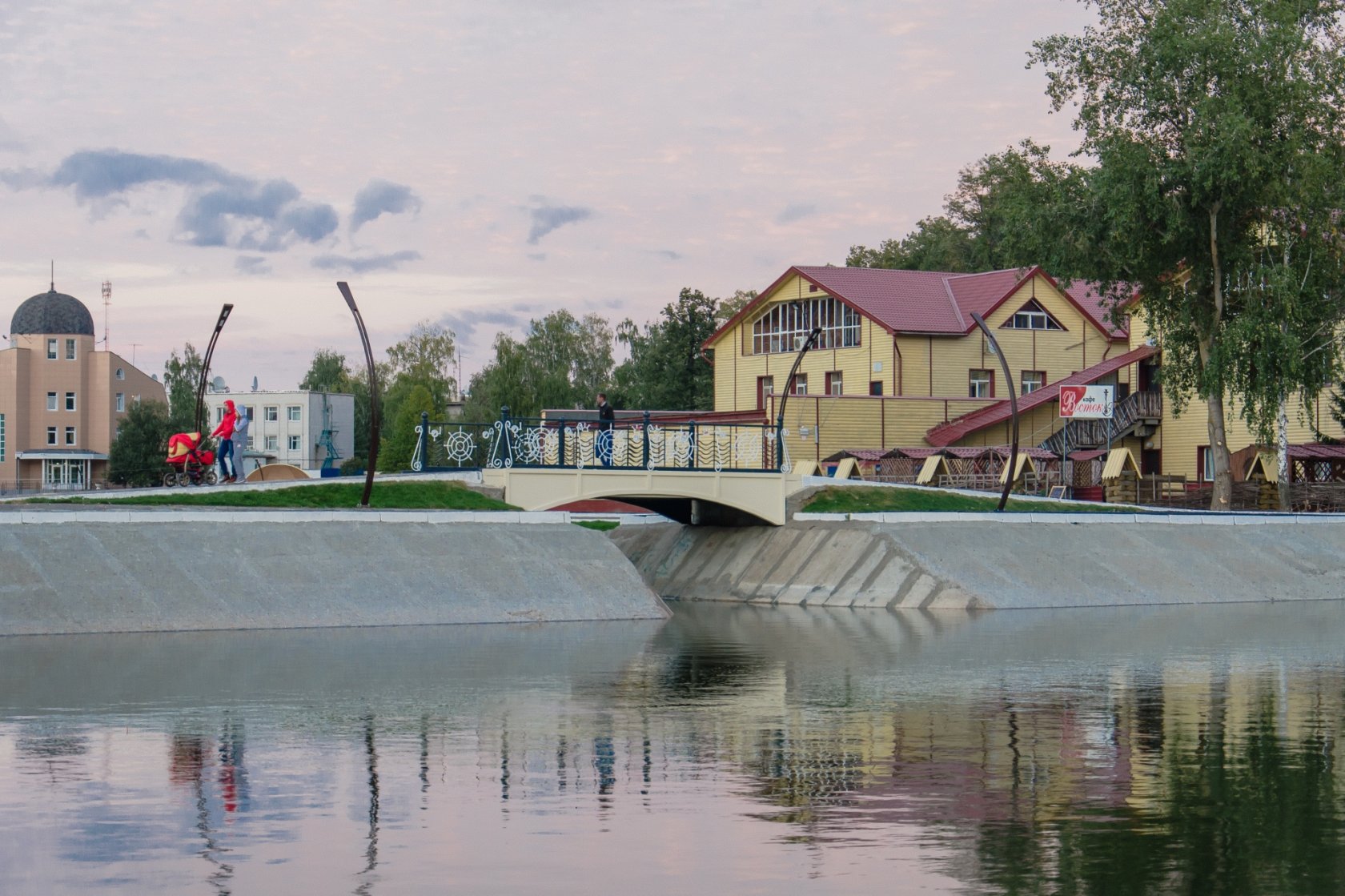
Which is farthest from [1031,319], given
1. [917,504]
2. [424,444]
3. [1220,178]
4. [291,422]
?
[291,422]

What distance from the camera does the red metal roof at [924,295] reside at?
78.1 m

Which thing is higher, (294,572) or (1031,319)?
(1031,319)

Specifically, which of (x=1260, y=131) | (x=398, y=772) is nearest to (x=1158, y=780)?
(x=398, y=772)

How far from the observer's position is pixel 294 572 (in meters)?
31.8

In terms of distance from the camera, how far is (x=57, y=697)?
791 inches

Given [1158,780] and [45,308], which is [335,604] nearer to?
[1158,780]

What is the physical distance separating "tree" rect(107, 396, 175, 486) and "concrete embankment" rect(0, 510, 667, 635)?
71.7 meters

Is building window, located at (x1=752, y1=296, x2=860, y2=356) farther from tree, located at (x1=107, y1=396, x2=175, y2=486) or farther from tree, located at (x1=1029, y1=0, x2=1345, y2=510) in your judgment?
tree, located at (x1=107, y1=396, x2=175, y2=486)

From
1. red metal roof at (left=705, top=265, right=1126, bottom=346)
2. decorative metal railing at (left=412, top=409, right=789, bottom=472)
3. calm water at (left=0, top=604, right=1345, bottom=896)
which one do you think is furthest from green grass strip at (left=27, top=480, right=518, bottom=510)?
red metal roof at (left=705, top=265, right=1126, bottom=346)

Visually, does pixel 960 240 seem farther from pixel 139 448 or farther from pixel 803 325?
pixel 139 448

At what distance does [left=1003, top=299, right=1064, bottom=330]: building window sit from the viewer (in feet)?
262

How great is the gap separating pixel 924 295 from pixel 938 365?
169 inches

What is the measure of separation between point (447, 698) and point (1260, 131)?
41.3 meters

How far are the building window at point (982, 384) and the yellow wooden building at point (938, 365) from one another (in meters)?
0.05
